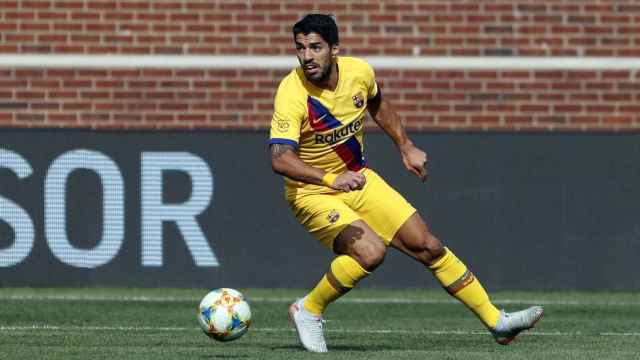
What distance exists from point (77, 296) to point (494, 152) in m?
3.95

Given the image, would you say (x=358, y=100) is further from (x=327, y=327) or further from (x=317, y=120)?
(x=327, y=327)

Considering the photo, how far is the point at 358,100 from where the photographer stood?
9539mm

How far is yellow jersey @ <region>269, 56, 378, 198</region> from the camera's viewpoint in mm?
9305

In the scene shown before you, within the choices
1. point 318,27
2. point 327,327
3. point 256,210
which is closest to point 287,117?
point 318,27

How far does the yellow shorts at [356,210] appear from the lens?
9.34 m

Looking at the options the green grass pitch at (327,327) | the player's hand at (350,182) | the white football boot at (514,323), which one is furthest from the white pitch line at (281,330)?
the player's hand at (350,182)

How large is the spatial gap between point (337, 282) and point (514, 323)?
1.01 metres

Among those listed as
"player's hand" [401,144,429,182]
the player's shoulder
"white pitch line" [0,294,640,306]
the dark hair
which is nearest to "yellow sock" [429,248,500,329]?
"player's hand" [401,144,429,182]

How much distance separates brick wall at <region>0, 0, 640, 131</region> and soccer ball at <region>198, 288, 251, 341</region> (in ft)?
23.2

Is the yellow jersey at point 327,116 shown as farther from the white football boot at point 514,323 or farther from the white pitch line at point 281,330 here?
the white pitch line at point 281,330

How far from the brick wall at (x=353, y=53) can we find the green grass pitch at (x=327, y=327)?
2.03 meters

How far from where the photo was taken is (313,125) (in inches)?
371

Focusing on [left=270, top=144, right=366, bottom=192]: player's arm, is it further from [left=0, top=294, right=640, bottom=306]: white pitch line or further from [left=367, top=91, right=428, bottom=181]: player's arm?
[left=0, top=294, right=640, bottom=306]: white pitch line

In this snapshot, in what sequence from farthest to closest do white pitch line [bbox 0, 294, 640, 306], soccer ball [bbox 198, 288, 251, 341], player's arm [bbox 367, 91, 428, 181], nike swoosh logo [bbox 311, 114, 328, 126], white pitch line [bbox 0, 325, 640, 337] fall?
1. white pitch line [bbox 0, 294, 640, 306]
2. white pitch line [bbox 0, 325, 640, 337]
3. player's arm [bbox 367, 91, 428, 181]
4. nike swoosh logo [bbox 311, 114, 328, 126]
5. soccer ball [bbox 198, 288, 251, 341]
